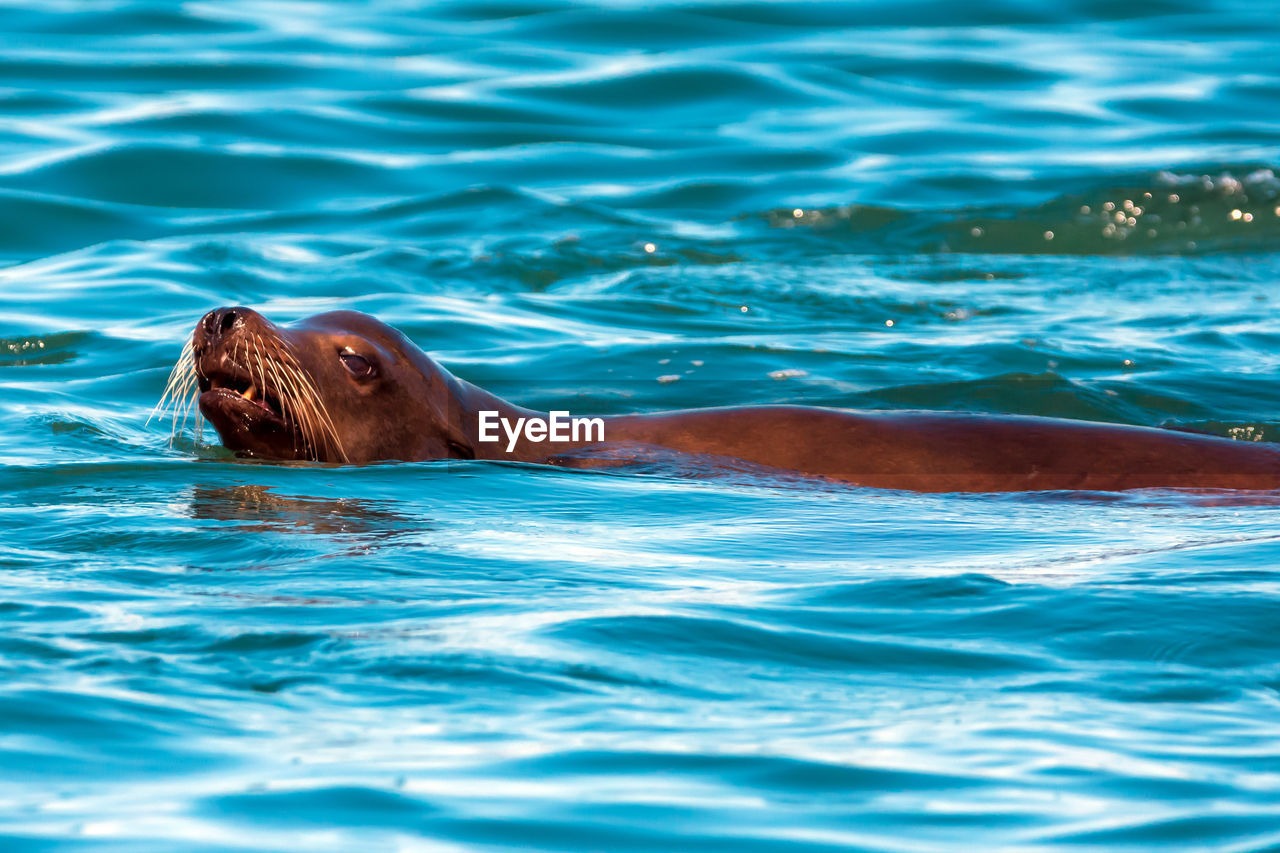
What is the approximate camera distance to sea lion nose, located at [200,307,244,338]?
5586 millimetres

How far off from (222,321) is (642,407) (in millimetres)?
2487

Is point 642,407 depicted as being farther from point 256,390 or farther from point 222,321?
point 222,321

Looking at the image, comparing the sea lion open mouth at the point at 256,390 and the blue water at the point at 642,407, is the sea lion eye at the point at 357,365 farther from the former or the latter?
the blue water at the point at 642,407

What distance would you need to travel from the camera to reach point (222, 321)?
220 inches

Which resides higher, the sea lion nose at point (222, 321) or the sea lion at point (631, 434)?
the sea lion nose at point (222, 321)

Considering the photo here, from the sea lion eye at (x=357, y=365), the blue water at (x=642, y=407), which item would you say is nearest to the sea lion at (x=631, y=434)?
the sea lion eye at (x=357, y=365)

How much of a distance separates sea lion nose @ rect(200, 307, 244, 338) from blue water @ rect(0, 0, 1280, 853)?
0.45 meters

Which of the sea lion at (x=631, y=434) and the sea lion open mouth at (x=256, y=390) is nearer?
the sea lion open mouth at (x=256, y=390)

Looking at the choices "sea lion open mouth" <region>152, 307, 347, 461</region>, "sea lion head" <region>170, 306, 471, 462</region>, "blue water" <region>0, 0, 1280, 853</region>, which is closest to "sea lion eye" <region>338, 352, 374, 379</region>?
"sea lion head" <region>170, 306, 471, 462</region>

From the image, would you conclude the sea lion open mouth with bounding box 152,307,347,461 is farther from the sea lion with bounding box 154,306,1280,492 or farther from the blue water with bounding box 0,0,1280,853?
the blue water with bounding box 0,0,1280,853

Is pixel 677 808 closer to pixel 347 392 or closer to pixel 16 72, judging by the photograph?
pixel 347 392

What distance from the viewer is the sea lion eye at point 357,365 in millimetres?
5930

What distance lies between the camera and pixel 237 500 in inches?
209

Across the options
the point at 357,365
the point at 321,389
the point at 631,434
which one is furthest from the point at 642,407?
the point at 321,389
